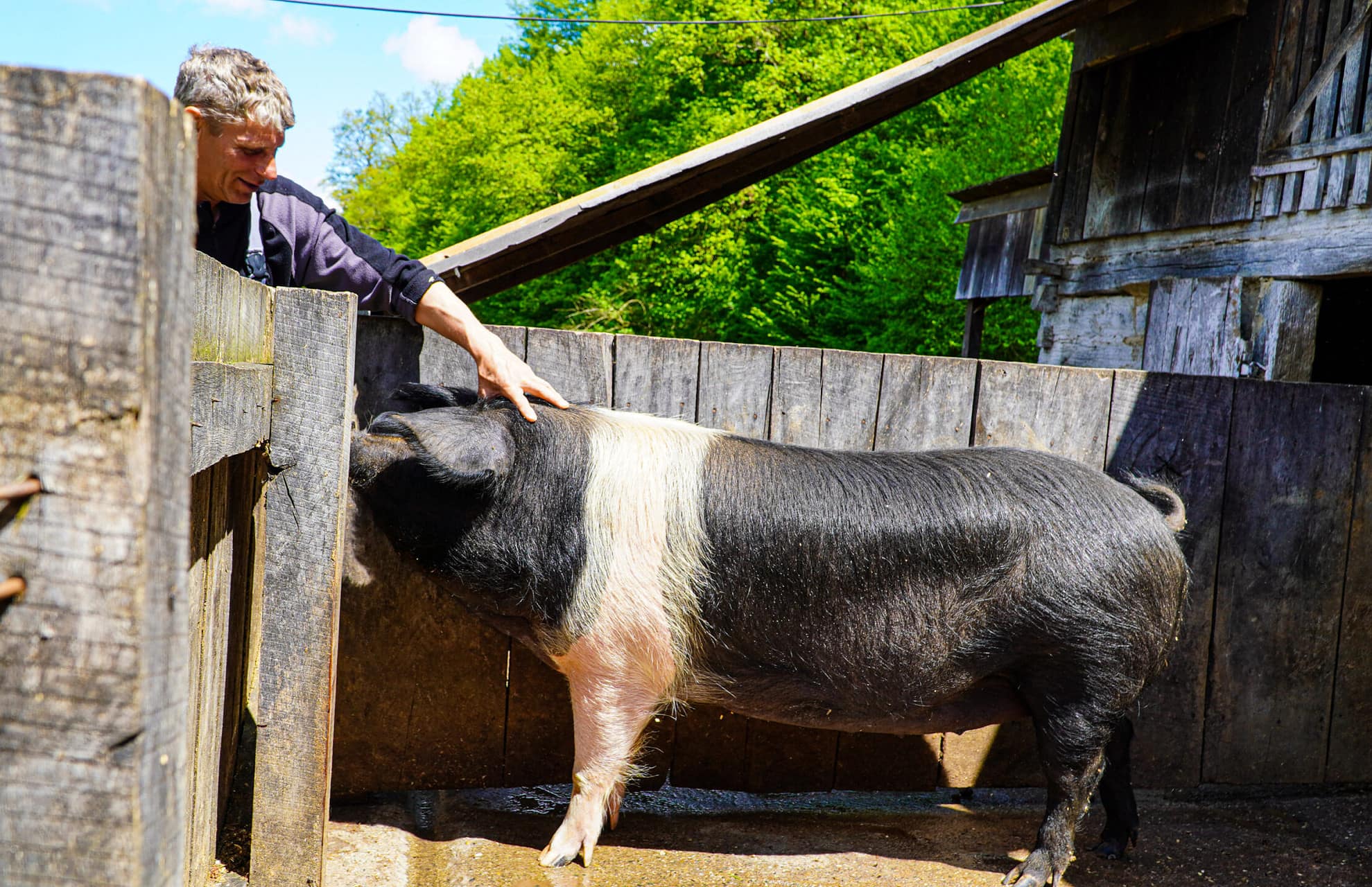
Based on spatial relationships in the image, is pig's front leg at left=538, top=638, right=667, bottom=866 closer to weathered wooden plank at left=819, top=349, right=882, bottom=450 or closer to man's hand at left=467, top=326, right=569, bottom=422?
man's hand at left=467, top=326, right=569, bottom=422

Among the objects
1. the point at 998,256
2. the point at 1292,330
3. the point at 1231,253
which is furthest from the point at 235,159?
the point at 998,256

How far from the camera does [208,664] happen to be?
2.13 metres

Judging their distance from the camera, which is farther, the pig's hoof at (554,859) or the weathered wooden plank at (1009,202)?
the weathered wooden plank at (1009,202)

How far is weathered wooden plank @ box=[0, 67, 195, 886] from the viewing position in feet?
2.75

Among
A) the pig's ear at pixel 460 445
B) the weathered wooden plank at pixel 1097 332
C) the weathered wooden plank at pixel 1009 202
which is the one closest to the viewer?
the pig's ear at pixel 460 445

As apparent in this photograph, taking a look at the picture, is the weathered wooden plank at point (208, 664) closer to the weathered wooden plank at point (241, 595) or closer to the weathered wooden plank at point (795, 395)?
the weathered wooden plank at point (241, 595)

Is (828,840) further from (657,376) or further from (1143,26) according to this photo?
(1143,26)

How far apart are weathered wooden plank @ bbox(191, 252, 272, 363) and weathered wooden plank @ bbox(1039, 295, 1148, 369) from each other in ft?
23.5

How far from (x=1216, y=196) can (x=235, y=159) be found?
7000mm

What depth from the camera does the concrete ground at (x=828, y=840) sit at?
9.18ft

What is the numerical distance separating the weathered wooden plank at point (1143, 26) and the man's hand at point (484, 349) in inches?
258

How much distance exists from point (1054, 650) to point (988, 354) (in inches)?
682

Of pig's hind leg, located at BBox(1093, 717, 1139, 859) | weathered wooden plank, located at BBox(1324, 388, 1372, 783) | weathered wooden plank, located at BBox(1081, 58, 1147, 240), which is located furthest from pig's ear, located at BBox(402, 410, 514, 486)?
weathered wooden plank, located at BBox(1081, 58, 1147, 240)

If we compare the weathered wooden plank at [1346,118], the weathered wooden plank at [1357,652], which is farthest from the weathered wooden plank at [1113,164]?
the weathered wooden plank at [1357,652]
